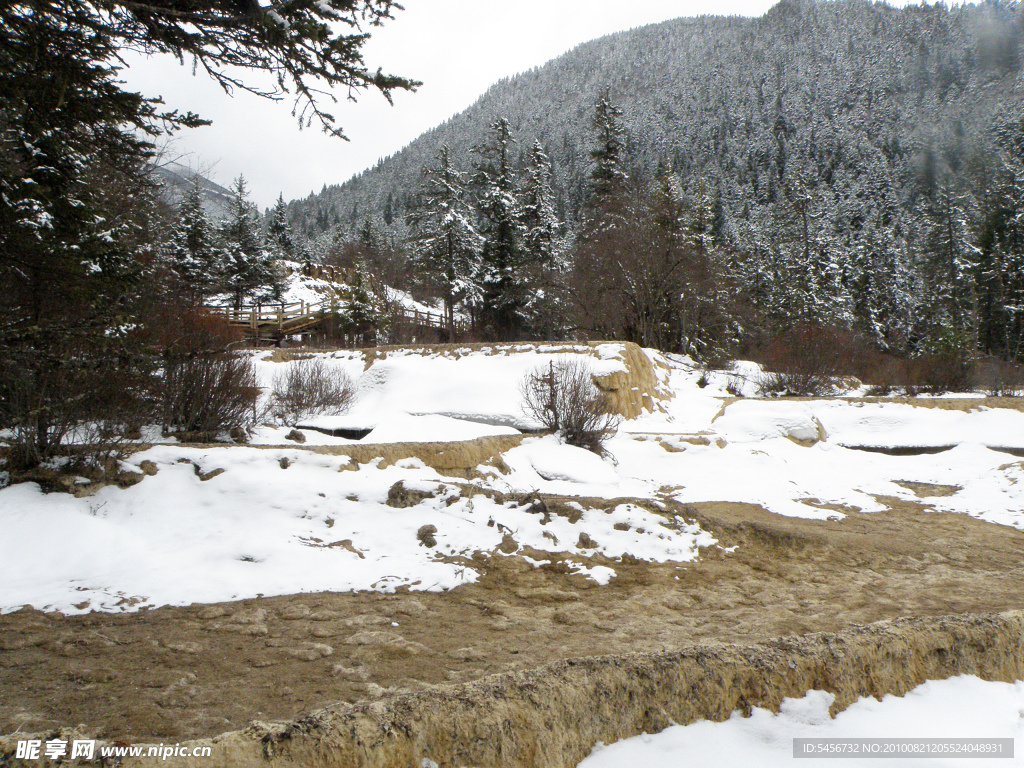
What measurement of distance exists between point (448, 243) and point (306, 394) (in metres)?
19.1

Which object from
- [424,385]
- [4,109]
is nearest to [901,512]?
[424,385]

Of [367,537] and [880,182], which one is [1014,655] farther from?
[880,182]

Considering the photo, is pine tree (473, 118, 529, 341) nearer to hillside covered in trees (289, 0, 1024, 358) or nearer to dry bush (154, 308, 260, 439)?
hillside covered in trees (289, 0, 1024, 358)

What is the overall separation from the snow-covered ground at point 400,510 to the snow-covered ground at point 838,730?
7.59ft

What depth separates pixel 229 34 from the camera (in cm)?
377

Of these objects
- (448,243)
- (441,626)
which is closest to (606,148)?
(448,243)

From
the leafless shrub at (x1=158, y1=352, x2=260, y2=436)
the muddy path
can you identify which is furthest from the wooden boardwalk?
the muddy path

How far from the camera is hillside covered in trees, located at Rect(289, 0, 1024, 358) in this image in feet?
79.0

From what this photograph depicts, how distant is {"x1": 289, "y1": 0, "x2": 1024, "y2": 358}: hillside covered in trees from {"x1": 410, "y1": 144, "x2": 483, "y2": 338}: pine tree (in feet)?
3.44

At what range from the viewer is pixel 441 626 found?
3795 mm

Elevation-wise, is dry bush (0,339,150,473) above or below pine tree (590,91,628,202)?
below

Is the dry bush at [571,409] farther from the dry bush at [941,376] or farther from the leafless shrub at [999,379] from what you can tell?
the leafless shrub at [999,379]

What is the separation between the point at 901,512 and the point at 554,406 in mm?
5100

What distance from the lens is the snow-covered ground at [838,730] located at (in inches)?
A: 94.2
